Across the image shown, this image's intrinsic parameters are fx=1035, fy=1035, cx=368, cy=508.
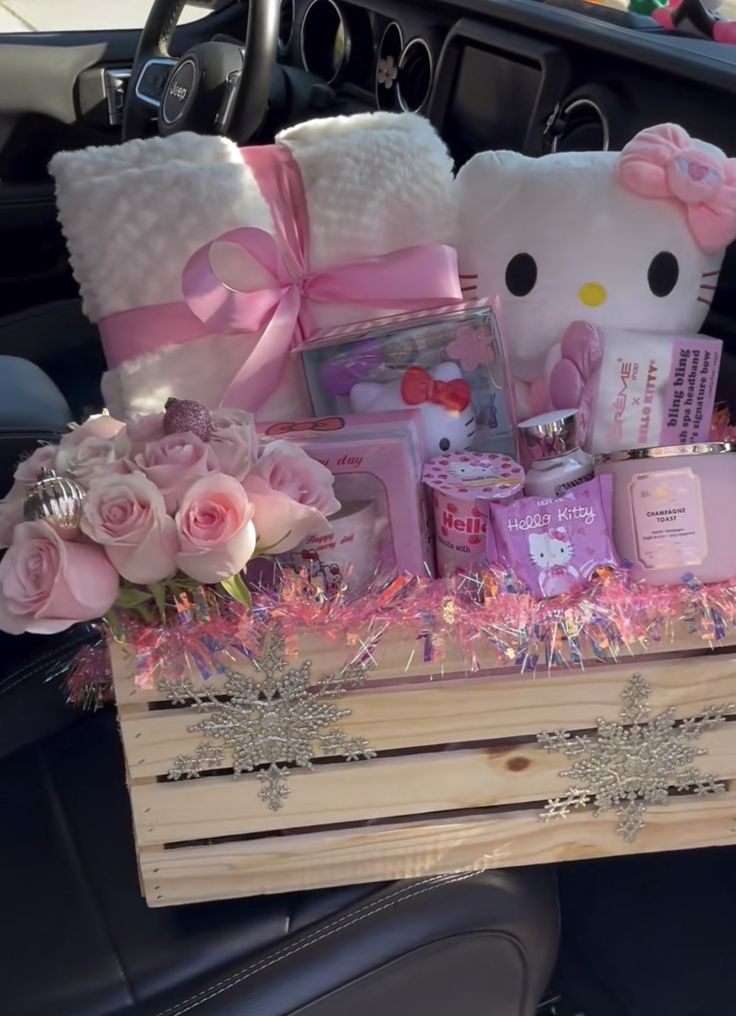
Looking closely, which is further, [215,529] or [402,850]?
[402,850]

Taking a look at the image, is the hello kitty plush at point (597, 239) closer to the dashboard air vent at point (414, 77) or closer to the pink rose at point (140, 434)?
the pink rose at point (140, 434)

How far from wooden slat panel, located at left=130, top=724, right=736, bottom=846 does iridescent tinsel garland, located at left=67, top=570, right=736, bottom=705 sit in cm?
10

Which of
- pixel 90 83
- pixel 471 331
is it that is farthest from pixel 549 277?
pixel 90 83

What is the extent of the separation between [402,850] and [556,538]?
0.31 meters

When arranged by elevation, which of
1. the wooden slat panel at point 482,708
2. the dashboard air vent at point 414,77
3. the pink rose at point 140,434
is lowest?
the wooden slat panel at point 482,708

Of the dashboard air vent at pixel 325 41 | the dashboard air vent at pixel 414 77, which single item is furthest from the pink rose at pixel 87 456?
the dashboard air vent at pixel 325 41

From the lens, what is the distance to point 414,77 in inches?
72.4

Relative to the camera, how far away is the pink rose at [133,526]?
708mm

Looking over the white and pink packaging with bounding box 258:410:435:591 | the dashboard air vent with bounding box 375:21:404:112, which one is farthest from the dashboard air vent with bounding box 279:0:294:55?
the white and pink packaging with bounding box 258:410:435:591

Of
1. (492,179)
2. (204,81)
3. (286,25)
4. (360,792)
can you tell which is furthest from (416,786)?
(286,25)

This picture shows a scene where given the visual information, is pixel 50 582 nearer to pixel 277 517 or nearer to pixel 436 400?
pixel 277 517

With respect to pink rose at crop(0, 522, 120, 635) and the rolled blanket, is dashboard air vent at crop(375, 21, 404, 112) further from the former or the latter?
pink rose at crop(0, 522, 120, 635)

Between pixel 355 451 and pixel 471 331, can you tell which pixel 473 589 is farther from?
pixel 471 331

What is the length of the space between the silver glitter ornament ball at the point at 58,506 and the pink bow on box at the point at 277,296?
30cm
